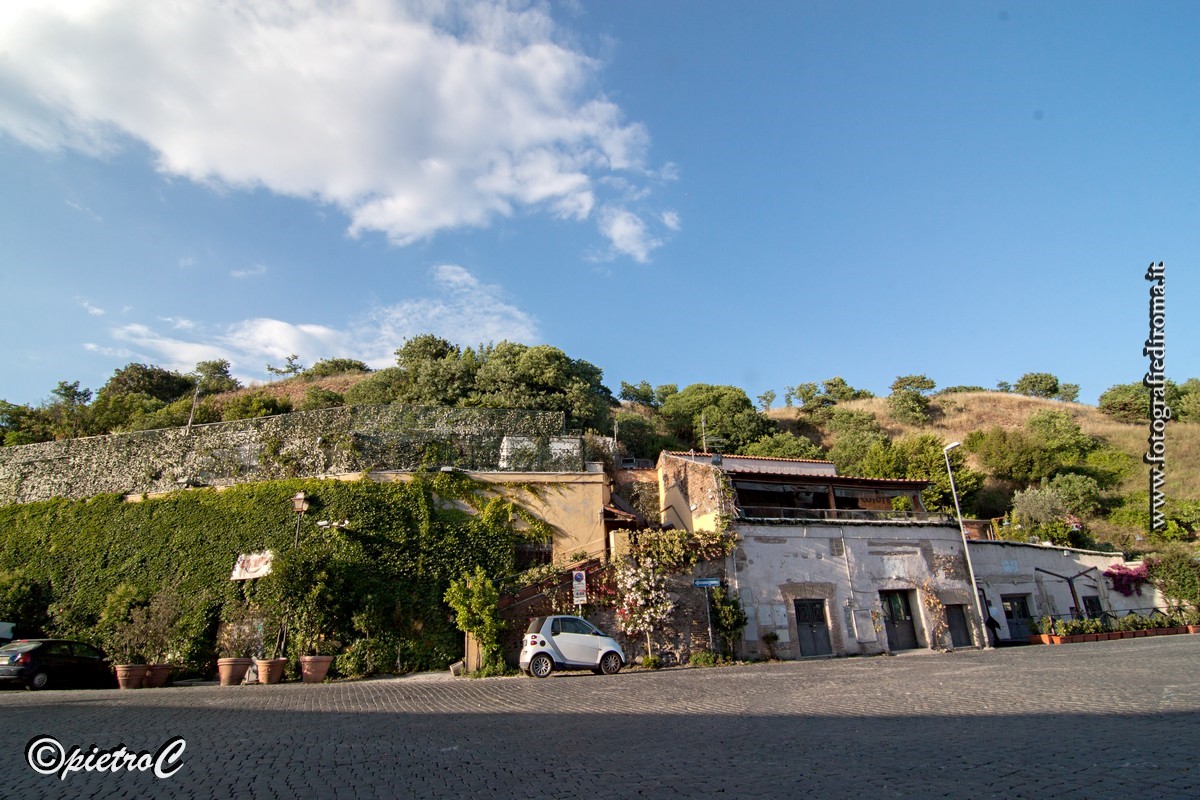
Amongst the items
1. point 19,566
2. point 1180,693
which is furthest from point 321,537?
point 1180,693

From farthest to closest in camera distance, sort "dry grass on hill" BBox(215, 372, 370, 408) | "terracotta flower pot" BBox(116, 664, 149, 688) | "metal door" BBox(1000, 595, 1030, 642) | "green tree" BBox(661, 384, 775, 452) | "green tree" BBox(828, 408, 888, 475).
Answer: "dry grass on hill" BBox(215, 372, 370, 408)
"green tree" BBox(661, 384, 775, 452)
"green tree" BBox(828, 408, 888, 475)
"metal door" BBox(1000, 595, 1030, 642)
"terracotta flower pot" BBox(116, 664, 149, 688)

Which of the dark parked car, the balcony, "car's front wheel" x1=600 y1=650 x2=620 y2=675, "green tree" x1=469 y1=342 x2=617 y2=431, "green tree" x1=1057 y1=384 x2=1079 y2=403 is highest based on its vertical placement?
"green tree" x1=1057 y1=384 x2=1079 y2=403

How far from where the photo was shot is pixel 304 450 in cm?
2136

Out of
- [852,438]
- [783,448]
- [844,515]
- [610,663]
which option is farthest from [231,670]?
[852,438]

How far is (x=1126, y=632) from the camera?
25.8 meters

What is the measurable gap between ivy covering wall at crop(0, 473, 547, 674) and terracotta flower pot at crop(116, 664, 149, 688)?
8.02 feet

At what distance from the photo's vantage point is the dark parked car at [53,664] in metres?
14.5

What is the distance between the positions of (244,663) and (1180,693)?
63.9 feet

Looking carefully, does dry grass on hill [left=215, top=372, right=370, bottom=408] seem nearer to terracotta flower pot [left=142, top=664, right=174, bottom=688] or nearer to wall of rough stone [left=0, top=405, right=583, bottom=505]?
wall of rough stone [left=0, top=405, right=583, bottom=505]

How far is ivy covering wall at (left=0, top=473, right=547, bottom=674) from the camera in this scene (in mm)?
17898

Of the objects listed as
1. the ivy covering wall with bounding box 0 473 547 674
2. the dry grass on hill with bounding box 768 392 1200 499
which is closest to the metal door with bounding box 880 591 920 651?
the ivy covering wall with bounding box 0 473 547 674

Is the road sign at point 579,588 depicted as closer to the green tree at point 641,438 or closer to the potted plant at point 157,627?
the potted plant at point 157,627

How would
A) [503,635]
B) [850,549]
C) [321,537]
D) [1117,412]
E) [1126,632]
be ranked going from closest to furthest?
[503,635]
[321,537]
[850,549]
[1126,632]
[1117,412]

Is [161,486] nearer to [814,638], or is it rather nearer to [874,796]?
[814,638]
